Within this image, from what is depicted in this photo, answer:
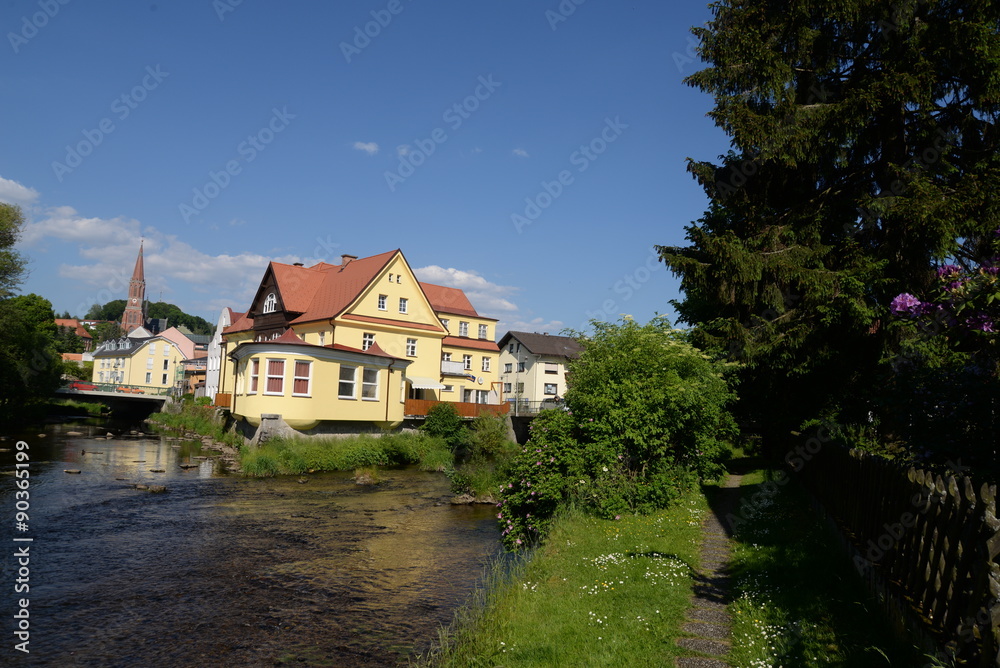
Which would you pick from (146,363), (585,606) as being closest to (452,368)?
(585,606)

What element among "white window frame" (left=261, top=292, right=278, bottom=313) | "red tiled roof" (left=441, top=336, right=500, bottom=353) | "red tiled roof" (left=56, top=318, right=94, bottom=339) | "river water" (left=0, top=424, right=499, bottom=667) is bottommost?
"river water" (left=0, top=424, right=499, bottom=667)

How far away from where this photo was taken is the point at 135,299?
151m

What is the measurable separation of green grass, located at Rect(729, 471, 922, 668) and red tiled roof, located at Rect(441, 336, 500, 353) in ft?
137

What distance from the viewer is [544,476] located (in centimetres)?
1462

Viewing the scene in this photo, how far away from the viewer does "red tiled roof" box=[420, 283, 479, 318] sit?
53969 mm

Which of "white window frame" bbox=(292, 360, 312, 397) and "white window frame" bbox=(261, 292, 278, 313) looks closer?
"white window frame" bbox=(292, 360, 312, 397)

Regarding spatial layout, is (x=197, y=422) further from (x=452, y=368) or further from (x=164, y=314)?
(x=164, y=314)

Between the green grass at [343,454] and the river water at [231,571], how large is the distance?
13.7 ft

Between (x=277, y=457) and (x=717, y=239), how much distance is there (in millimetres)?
20932

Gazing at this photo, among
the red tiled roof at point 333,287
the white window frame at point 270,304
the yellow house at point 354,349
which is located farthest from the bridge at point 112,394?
the red tiled roof at point 333,287

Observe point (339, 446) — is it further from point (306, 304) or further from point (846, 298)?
point (846, 298)

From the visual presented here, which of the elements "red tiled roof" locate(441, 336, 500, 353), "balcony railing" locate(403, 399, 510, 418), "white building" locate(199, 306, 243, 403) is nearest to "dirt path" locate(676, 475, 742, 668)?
"balcony railing" locate(403, 399, 510, 418)

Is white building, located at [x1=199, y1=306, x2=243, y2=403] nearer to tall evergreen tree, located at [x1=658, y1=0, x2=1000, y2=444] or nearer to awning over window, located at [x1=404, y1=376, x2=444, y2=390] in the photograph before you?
awning over window, located at [x1=404, y1=376, x2=444, y2=390]

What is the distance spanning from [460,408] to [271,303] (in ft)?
54.8
